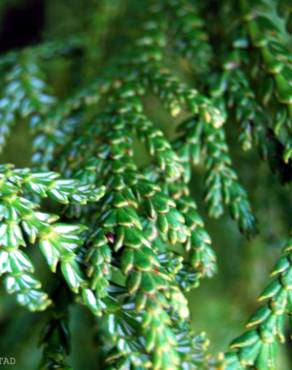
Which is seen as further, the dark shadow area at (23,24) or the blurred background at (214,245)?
the dark shadow area at (23,24)

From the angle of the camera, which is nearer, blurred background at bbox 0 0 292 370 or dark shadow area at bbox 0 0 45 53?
blurred background at bbox 0 0 292 370

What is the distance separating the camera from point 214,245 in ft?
6.42

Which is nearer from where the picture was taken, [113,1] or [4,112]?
[4,112]

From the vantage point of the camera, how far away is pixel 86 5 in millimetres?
1955

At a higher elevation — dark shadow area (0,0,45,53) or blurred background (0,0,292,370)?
dark shadow area (0,0,45,53)

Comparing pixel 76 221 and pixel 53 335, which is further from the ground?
pixel 76 221

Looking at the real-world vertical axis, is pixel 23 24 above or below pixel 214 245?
above

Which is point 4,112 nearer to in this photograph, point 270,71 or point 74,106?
point 74,106

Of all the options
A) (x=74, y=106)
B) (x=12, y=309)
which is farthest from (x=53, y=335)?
(x=12, y=309)

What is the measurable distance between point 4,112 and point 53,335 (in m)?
0.68

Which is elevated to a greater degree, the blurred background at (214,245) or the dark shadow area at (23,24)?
the dark shadow area at (23,24)

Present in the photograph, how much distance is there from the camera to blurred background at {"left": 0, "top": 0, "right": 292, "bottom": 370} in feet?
5.51

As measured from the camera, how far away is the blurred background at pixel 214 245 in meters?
1.68

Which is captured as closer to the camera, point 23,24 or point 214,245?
point 214,245
